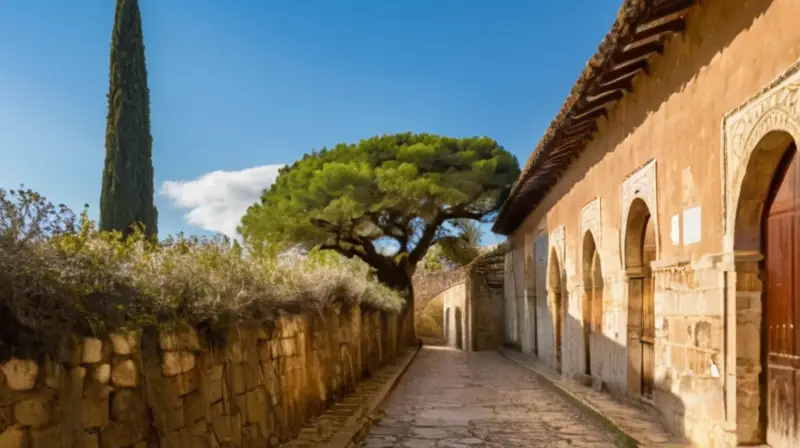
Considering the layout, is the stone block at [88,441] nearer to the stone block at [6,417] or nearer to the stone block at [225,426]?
the stone block at [6,417]

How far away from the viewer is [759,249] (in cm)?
614

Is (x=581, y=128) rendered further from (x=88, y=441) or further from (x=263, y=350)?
(x=88, y=441)

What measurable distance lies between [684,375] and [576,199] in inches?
253

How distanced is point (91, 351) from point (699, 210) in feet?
18.3

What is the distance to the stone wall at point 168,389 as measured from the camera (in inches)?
140

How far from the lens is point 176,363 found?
15.9 feet

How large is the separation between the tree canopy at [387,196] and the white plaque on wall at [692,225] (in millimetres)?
16520

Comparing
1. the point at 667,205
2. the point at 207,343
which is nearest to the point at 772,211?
the point at 667,205

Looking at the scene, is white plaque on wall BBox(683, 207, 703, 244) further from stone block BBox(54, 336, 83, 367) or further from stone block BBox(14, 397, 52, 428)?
stone block BBox(14, 397, 52, 428)

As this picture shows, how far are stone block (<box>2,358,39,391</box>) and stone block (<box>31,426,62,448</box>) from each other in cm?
22

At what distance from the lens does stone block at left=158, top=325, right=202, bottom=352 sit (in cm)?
471

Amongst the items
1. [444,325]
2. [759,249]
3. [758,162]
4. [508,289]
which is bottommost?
[444,325]

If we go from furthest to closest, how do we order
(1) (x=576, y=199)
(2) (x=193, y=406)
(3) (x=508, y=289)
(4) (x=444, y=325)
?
(4) (x=444, y=325) → (3) (x=508, y=289) → (1) (x=576, y=199) → (2) (x=193, y=406)

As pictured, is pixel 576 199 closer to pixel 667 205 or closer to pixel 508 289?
pixel 667 205
